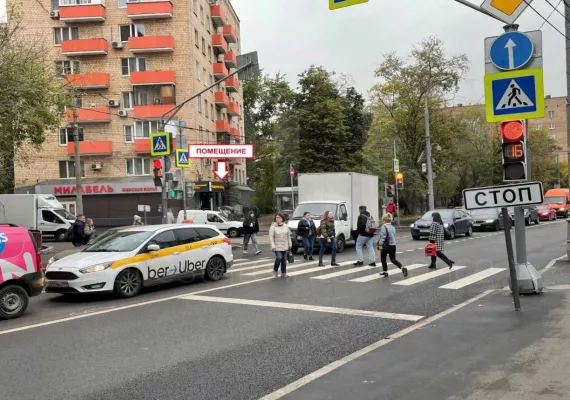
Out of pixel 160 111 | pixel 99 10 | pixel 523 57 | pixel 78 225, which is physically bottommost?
pixel 78 225

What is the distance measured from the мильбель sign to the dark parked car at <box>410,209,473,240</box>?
1713cm

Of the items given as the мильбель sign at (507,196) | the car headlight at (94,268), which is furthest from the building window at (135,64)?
the мильбель sign at (507,196)

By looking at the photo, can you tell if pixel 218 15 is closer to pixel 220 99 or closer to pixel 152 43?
pixel 220 99

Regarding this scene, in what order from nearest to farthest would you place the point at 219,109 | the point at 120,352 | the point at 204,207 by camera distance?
the point at 120,352
the point at 204,207
the point at 219,109

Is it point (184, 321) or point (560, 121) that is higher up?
point (560, 121)

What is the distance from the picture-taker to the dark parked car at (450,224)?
25.5 metres

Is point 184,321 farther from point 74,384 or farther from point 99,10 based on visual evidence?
point 99,10

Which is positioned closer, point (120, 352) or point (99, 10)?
point (120, 352)

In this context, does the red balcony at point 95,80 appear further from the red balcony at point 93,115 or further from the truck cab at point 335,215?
the truck cab at point 335,215

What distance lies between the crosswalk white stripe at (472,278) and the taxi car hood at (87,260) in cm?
685

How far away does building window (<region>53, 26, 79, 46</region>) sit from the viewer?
43.9 meters

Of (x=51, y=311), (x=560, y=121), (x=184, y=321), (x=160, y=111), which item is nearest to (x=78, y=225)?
(x=51, y=311)

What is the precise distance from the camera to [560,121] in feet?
389

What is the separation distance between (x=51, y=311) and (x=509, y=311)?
314 inches
